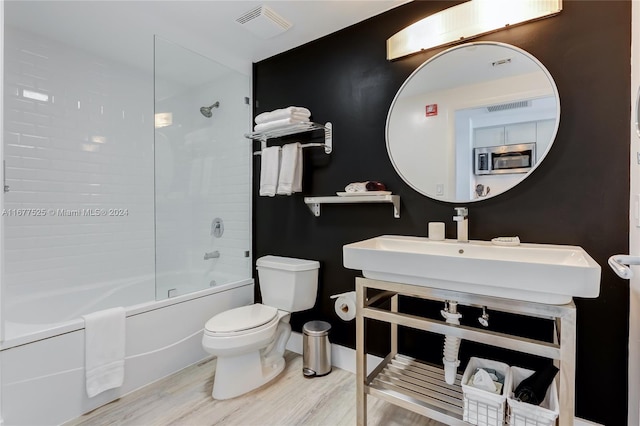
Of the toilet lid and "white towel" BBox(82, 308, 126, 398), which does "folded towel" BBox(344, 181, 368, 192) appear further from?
"white towel" BBox(82, 308, 126, 398)

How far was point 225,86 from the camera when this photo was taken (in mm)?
2564

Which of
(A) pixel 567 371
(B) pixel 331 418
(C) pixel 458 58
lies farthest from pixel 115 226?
(A) pixel 567 371

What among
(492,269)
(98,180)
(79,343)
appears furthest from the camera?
(98,180)

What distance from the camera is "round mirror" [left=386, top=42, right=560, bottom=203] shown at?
149 centimetres

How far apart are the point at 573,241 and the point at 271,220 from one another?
190cm

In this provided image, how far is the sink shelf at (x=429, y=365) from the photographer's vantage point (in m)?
1.04

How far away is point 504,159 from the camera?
5.11 feet

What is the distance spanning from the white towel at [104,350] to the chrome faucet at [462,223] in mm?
1894

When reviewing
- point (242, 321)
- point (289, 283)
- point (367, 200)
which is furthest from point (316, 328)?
point (367, 200)

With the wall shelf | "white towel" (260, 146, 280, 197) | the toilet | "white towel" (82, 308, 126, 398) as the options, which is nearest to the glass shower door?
A: "white towel" (260, 146, 280, 197)

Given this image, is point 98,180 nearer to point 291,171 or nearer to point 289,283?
point 291,171

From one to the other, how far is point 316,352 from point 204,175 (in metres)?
1.66

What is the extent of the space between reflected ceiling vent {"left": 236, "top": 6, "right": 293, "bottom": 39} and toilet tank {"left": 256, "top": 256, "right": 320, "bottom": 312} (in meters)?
1.57

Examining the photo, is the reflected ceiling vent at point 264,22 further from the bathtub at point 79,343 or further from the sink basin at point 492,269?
the bathtub at point 79,343
